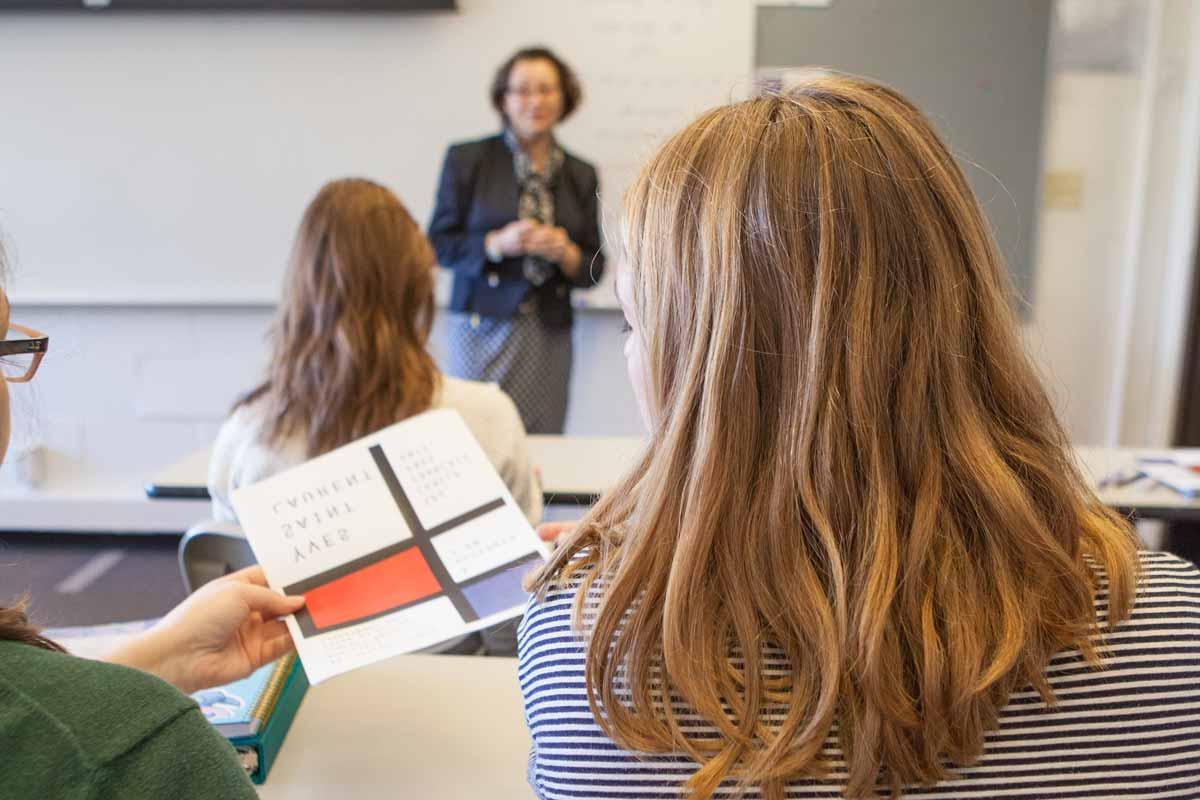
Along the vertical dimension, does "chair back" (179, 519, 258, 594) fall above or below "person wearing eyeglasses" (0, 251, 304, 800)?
below

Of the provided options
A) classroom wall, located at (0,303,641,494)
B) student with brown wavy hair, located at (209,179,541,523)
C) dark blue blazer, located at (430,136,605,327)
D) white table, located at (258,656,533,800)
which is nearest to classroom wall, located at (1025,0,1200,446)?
classroom wall, located at (0,303,641,494)

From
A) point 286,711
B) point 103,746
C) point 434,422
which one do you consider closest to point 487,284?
point 434,422

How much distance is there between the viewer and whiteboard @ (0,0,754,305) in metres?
3.41

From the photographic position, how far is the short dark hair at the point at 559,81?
2.96 meters

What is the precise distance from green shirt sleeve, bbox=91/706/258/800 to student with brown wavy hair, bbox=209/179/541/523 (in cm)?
99

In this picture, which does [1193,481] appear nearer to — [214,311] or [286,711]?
[286,711]

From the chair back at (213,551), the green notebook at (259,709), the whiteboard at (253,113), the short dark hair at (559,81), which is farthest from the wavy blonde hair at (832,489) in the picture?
the whiteboard at (253,113)

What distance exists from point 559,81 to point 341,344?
1750 millimetres

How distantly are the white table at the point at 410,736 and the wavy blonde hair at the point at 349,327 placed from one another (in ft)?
1.56

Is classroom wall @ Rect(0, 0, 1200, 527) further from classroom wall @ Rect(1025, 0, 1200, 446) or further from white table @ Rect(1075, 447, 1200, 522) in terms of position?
white table @ Rect(1075, 447, 1200, 522)

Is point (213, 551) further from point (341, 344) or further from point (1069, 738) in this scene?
point (1069, 738)

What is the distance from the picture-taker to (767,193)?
2.23 ft

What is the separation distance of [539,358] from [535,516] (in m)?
1.30

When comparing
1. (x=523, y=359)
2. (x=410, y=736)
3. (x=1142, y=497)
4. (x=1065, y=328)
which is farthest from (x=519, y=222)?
(x=1065, y=328)
